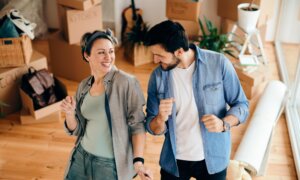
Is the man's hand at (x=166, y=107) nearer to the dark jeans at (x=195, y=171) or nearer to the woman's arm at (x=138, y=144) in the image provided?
the woman's arm at (x=138, y=144)

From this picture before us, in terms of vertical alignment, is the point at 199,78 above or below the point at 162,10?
above

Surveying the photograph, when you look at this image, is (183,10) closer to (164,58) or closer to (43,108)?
(43,108)

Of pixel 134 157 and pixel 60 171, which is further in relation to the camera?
pixel 60 171

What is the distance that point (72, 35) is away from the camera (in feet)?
14.3

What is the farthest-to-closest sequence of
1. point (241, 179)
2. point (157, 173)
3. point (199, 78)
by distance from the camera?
point (157, 173) → point (241, 179) → point (199, 78)

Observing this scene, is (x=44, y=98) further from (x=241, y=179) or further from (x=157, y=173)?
(x=241, y=179)

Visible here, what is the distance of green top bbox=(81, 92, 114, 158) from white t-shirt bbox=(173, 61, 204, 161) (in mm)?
343

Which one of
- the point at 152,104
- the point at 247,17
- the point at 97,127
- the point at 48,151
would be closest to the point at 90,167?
the point at 97,127

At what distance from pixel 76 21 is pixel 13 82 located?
89 centimetres

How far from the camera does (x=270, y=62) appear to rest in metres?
4.88

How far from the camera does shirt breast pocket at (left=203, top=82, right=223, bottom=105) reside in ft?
6.45

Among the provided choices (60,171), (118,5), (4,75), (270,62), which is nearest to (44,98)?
(4,75)

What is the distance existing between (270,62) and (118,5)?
6.32 feet

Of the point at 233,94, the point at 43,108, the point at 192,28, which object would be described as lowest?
the point at 43,108
